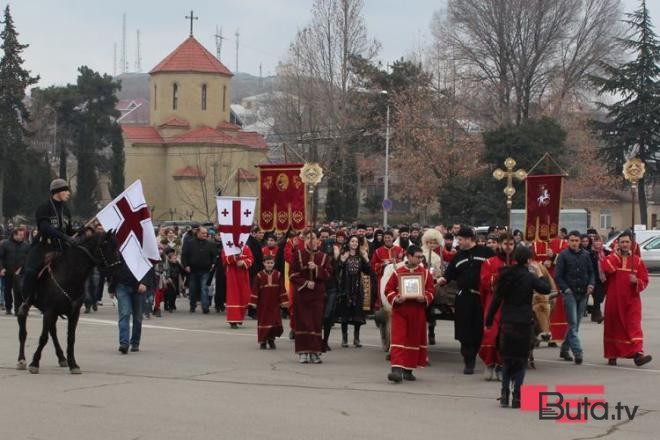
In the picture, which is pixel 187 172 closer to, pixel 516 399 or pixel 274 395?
pixel 274 395

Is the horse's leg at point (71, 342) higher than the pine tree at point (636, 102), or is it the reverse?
the pine tree at point (636, 102)

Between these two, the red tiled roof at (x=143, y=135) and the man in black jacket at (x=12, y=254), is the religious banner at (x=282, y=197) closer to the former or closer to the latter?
the man in black jacket at (x=12, y=254)

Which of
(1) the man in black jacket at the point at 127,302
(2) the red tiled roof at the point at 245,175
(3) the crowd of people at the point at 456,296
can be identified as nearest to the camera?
(3) the crowd of people at the point at 456,296

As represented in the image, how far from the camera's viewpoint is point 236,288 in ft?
66.8

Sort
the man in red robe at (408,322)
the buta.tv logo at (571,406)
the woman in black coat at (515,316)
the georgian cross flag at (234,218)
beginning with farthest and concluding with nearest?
the georgian cross flag at (234,218), the man in red robe at (408,322), the woman in black coat at (515,316), the buta.tv logo at (571,406)

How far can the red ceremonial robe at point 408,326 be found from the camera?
13.3 meters

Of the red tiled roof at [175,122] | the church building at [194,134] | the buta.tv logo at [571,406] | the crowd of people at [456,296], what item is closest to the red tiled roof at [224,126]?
the church building at [194,134]

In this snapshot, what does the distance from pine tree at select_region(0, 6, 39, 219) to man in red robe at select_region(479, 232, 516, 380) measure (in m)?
66.9

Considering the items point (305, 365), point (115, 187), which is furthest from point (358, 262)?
point (115, 187)

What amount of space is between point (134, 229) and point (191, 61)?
6999 centimetres

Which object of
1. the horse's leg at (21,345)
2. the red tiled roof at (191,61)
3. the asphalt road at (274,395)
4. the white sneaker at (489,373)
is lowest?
the asphalt road at (274,395)

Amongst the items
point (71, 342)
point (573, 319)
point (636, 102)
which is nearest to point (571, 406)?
point (573, 319)

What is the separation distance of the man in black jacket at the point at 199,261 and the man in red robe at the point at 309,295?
8762 mm

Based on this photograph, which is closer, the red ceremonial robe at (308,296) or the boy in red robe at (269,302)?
the red ceremonial robe at (308,296)
